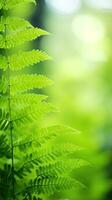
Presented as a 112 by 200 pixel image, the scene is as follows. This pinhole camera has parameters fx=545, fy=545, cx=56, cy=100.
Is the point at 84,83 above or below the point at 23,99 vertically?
below

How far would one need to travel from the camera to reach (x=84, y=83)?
1033cm

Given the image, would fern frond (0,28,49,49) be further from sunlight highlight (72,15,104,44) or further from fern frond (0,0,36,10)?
sunlight highlight (72,15,104,44)

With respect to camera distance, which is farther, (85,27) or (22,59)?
(85,27)

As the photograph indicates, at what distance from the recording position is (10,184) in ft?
5.58

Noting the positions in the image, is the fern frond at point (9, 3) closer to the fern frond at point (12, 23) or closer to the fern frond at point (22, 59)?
the fern frond at point (12, 23)

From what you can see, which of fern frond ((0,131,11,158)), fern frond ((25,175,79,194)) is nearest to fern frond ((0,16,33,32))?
fern frond ((0,131,11,158))

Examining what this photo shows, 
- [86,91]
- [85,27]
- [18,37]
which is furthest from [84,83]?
[85,27]

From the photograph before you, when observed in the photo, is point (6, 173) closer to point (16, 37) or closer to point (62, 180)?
point (62, 180)

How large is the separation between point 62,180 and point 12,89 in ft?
1.11

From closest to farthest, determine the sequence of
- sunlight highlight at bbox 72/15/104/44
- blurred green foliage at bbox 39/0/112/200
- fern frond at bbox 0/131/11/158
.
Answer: fern frond at bbox 0/131/11/158, blurred green foliage at bbox 39/0/112/200, sunlight highlight at bbox 72/15/104/44

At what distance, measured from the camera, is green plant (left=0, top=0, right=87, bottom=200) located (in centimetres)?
173

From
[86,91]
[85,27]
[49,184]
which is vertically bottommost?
[85,27]

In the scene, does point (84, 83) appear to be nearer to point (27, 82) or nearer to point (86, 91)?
point (86, 91)

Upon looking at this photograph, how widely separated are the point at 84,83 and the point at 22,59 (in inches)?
336
